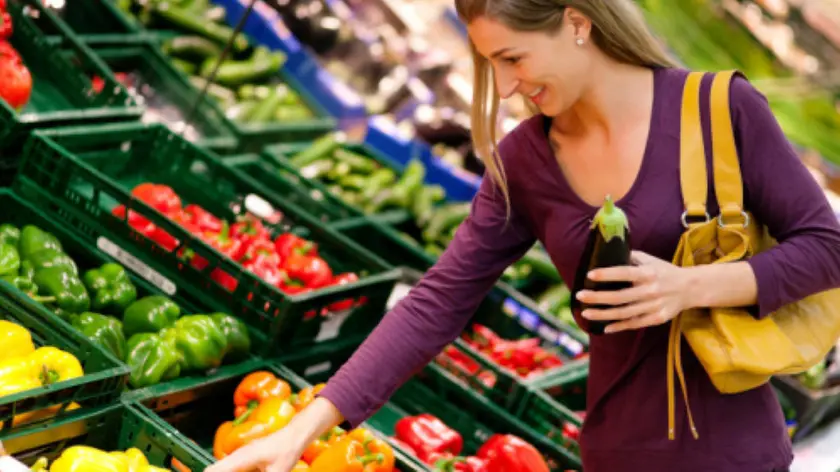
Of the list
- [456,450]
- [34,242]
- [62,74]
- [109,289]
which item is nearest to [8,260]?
[34,242]

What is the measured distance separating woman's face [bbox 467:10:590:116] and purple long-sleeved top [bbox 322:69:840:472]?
0.67 feet

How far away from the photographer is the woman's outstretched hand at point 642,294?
2025 millimetres

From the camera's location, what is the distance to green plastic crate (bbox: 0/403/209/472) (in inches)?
97.4

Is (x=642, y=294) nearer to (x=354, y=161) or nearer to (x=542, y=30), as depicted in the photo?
(x=542, y=30)

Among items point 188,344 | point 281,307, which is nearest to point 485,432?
point 281,307

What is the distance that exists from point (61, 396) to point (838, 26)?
5.90 metres

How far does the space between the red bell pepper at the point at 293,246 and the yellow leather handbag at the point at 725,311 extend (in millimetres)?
2118

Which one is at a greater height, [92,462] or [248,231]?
[92,462]

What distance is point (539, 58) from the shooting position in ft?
7.04

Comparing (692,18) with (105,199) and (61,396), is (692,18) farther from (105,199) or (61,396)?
(61,396)

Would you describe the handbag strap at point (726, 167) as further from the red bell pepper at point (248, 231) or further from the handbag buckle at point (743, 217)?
the red bell pepper at point (248, 231)

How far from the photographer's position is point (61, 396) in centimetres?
252

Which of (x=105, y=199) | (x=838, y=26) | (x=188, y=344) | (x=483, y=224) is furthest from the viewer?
(x=838, y=26)

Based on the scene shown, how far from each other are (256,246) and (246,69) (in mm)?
1930
